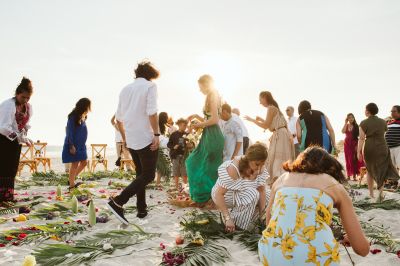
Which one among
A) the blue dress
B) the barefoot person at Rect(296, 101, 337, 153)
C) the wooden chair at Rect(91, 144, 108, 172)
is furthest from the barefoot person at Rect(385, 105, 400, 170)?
the wooden chair at Rect(91, 144, 108, 172)

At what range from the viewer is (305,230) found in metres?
1.95

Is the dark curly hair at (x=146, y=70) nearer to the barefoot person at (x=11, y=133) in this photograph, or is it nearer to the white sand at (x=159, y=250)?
the white sand at (x=159, y=250)

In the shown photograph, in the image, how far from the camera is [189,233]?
3627 mm

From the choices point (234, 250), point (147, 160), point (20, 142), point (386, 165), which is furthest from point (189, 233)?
point (386, 165)

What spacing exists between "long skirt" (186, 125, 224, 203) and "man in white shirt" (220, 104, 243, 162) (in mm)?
667

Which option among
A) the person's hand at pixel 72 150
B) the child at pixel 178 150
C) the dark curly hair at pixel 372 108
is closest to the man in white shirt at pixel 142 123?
the person's hand at pixel 72 150

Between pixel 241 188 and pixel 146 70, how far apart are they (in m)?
1.99

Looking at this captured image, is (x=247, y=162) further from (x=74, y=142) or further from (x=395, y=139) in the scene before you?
(x=395, y=139)

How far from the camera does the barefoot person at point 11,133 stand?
5438 millimetres

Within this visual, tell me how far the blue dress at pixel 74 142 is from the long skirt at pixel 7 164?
1.11 metres

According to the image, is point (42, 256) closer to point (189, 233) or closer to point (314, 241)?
point (189, 233)

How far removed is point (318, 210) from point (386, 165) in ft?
A: 17.4

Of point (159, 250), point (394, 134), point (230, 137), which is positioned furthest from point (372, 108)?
point (159, 250)

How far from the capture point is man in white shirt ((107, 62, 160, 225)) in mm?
4379
